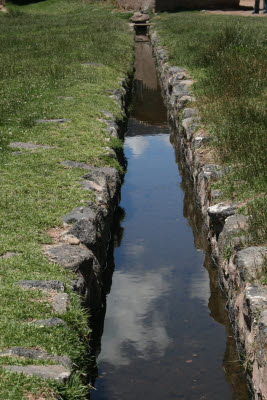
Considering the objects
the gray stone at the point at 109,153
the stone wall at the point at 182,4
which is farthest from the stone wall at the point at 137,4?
the gray stone at the point at 109,153

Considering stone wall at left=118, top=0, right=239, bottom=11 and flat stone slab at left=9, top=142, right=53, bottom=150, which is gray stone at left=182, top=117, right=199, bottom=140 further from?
stone wall at left=118, top=0, right=239, bottom=11

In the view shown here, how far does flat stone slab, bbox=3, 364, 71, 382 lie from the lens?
379 centimetres

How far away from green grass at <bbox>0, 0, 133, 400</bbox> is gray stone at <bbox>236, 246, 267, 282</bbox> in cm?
141

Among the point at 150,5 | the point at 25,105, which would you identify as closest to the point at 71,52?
the point at 25,105

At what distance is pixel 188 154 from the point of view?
32.5 feet

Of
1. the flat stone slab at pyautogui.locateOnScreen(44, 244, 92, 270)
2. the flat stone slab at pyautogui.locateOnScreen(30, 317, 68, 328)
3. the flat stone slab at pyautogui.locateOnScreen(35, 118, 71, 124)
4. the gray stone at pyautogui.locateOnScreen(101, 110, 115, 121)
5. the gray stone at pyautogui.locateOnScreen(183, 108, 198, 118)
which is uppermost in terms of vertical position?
the gray stone at pyautogui.locateOnScreen(183, 108, 198, 118)

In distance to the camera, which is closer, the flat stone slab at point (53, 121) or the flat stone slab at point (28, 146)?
the flat stone slab at point (28, 146)

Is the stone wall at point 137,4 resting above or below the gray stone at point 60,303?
above

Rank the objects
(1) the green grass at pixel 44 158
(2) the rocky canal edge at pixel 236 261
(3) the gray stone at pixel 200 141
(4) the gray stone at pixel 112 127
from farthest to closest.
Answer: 1. (4) the gray stone at pixel 112 127
2. (3) the gray stone at pixel 200 141
3. (2) the rocky canal edge at pixel 236 261
4. (1) the green grass at pixel 44 158

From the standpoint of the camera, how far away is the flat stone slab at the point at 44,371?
3785 millimetres

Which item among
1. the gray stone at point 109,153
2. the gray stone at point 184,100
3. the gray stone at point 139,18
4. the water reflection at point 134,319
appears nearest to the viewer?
the water reflection at point 134,319

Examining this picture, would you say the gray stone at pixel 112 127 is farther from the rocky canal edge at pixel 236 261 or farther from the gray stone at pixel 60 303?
the gray stone at pixel 60 303

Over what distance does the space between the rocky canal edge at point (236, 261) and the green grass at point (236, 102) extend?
184 millimetres

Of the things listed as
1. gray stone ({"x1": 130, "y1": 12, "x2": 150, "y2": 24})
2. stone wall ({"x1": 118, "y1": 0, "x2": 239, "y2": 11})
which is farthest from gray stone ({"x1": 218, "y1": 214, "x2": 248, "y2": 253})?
stone wall ({"x1": 118, "y1": 0, "x2": 239, "y2": 11})
